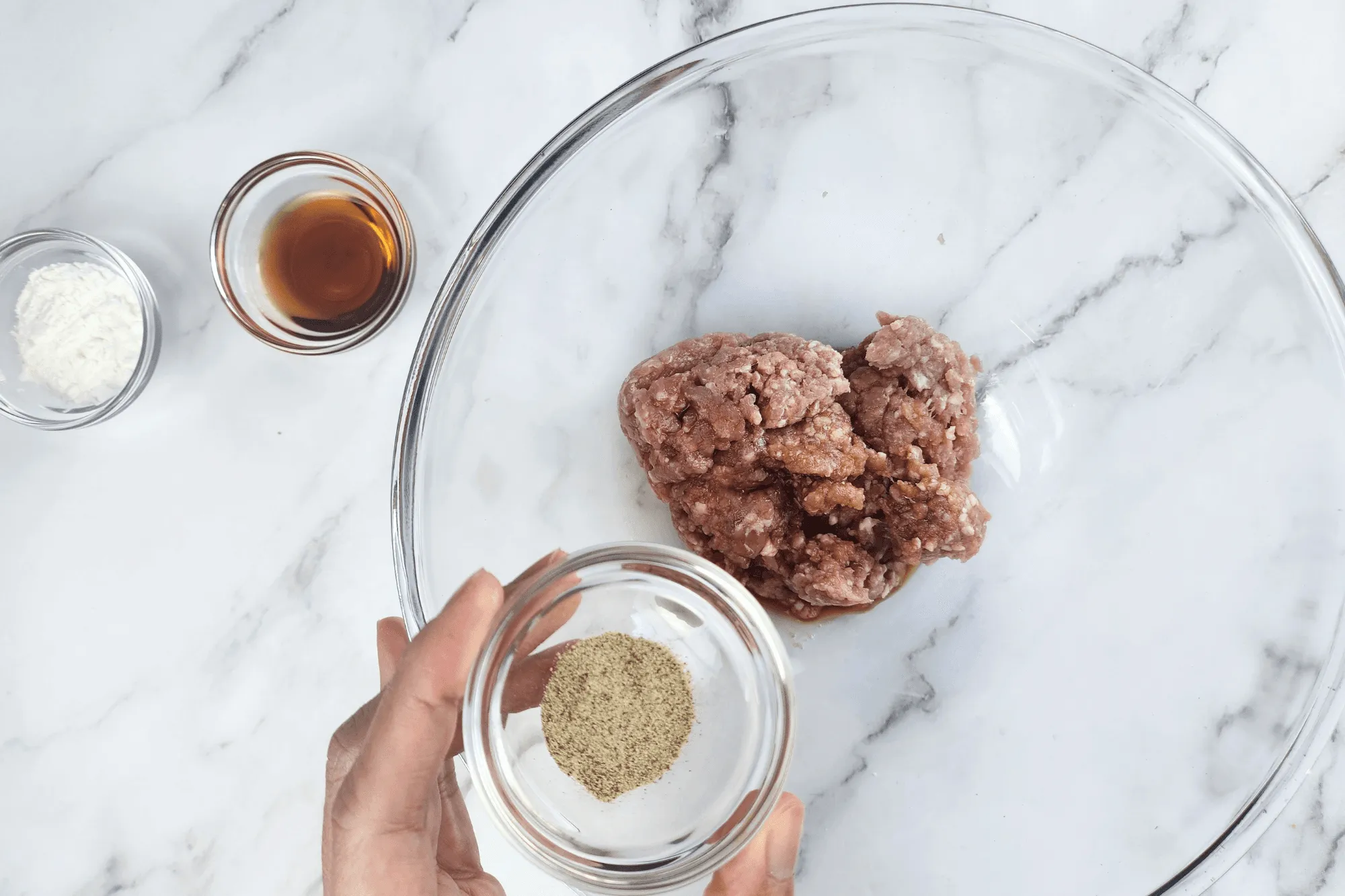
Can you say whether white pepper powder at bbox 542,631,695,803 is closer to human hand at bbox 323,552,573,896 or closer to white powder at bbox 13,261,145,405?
human hand at bbox 323,552,573,896

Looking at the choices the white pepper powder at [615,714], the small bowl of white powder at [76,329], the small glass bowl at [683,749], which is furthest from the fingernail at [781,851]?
the small bowl of white powder at [76,329]

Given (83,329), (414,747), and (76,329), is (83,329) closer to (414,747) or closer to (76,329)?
(76,329)

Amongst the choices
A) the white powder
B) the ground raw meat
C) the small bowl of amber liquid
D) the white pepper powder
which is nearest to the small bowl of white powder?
the white powder

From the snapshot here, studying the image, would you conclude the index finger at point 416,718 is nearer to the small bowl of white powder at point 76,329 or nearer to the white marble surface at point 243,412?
the white marble surface at point 243,412

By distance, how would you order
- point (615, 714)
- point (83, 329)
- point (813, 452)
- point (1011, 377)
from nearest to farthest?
point (615, 714), point (813, 452), point (1011, 377), point (83, 329)

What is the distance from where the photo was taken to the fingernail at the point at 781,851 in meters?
1.59

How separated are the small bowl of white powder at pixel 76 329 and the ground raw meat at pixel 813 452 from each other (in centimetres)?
113

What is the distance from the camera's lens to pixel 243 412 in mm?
1990

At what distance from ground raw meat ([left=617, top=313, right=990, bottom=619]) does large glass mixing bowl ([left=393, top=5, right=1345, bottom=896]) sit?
0.62ft

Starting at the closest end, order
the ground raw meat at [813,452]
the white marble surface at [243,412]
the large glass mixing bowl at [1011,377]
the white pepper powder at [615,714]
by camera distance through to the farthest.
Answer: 1. the white pepper powder at [615,714]
2. the ground raw meat at [813,452]
3. the large glass mixing bowl at [1011,377]
4. the white marble surface at [243,412]

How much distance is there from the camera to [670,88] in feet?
5.44

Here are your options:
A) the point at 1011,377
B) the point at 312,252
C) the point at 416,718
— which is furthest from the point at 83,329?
the point at 1011,377

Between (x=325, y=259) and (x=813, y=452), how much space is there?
1244 mm

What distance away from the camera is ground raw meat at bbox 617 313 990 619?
5.02 ft
